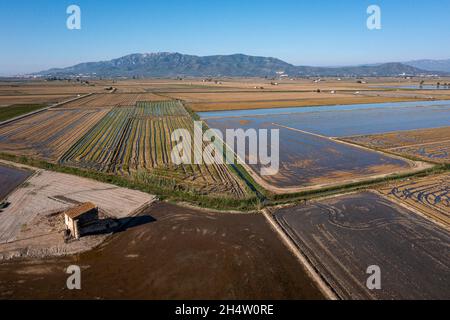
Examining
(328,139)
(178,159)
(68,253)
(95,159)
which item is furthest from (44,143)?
(328,139)

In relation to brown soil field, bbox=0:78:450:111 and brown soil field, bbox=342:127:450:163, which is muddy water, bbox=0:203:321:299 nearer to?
brown soil field, bbox=342:127:450:163

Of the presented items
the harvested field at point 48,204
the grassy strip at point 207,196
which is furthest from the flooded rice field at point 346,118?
the harvested field at point 48,204

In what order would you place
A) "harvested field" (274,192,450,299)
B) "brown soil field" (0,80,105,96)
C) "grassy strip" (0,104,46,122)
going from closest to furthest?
"harvested field" (274,192,450,299) → "grassy strip" (0,104,46,122) → "brown soil field" (0,80,105,96)

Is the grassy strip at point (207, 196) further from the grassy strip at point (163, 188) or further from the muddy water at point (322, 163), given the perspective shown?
the muddy water at point (322, 163)

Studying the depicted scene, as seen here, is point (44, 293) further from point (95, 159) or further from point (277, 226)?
point (95, 159)

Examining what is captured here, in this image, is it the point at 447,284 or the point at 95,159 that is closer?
the point at 447,284

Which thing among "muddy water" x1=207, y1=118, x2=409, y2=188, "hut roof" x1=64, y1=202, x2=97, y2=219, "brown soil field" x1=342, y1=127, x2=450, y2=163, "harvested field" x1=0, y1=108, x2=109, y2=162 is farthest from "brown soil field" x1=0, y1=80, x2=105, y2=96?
"hut roof" x1=64, y1=202, x2=97, y2=219
